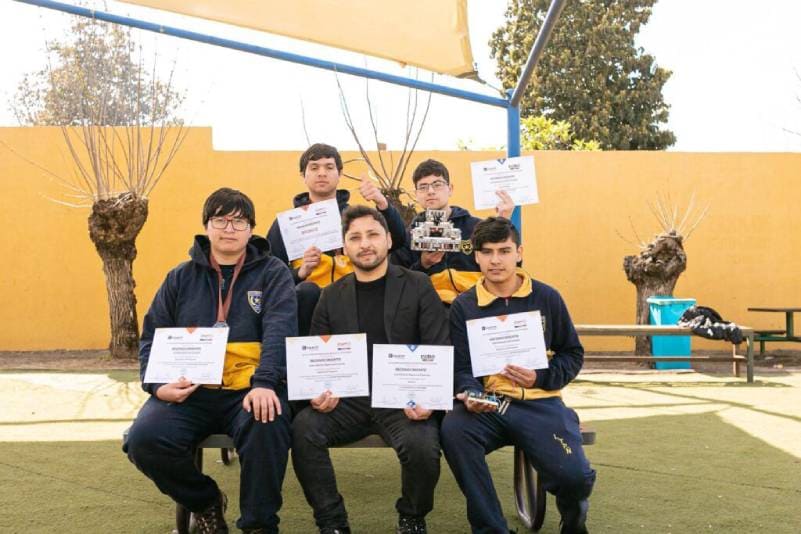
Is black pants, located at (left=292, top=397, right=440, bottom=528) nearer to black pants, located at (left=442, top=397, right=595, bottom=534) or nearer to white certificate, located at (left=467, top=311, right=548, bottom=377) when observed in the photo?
black pants, located at (left=442, top=397, right=595, bottom=534)

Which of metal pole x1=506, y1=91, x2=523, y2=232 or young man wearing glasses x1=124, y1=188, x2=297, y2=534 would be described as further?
metal pole x1=506, y1=91, x2=523, y2=232

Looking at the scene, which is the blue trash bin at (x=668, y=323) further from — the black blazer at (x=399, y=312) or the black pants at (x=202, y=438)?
the black pants at (x=202, y=438)

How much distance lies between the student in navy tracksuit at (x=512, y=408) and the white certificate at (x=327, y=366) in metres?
0.40

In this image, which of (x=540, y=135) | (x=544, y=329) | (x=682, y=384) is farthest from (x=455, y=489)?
(x=540, y=135)

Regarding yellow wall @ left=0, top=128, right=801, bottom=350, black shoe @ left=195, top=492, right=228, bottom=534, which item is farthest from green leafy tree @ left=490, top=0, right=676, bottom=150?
black shoe @ left=195, top=492, right=228, bottom=534

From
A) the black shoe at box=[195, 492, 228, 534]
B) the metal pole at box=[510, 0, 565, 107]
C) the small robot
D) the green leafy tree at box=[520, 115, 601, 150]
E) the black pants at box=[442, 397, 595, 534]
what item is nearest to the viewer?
the black pants at box=[442, 397, 595, 534]

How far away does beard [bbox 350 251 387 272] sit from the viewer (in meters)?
3.64

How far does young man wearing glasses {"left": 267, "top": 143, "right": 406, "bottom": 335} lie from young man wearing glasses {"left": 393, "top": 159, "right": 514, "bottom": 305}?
14cm

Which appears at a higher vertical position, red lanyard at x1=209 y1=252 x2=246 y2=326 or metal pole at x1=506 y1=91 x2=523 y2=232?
metal pole at x1=506 y1=91 x2=523 y2=232

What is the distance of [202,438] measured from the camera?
3.42m

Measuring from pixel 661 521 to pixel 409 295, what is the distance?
4.94 feet

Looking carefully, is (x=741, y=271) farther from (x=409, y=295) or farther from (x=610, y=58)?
(x=610, y=58)

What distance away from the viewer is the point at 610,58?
28.0 m

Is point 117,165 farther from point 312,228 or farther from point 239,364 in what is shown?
point 239,364
